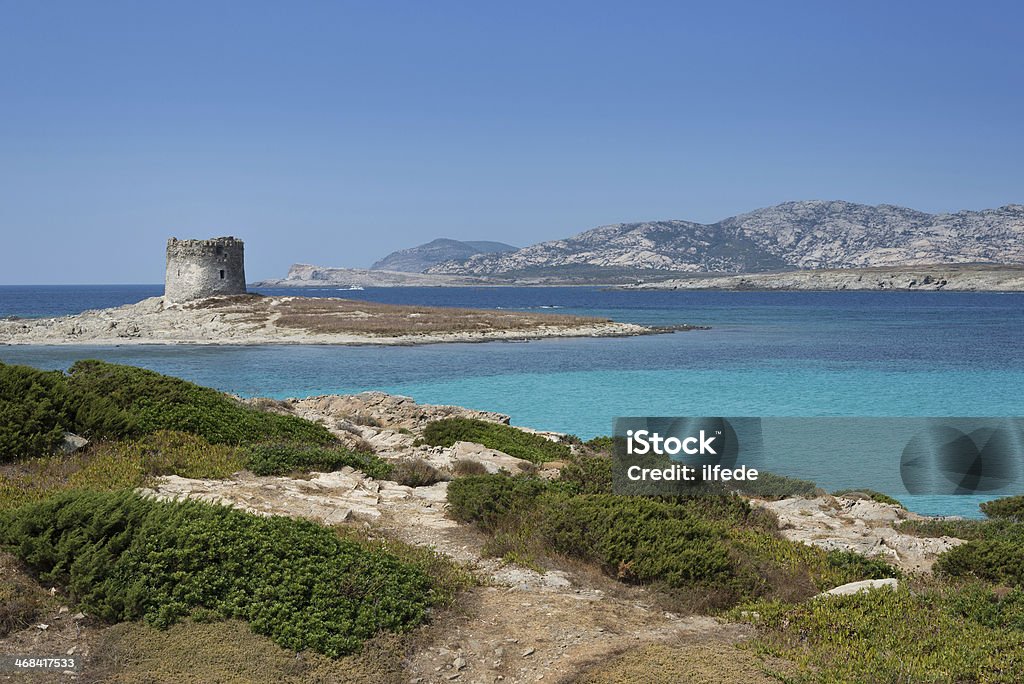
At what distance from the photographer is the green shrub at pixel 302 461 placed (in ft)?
39.9

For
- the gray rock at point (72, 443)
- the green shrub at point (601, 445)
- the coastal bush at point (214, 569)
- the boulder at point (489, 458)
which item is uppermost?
the gray rock at point (72, 443)

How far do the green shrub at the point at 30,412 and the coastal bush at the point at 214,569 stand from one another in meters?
3.65

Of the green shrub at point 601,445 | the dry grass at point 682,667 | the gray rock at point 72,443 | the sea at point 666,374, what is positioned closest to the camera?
the dry grass at point 682,667

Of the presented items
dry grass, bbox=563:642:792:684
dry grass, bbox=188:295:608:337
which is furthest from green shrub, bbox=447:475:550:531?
dry grass, bbox=188:295:608:337

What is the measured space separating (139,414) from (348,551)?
7.38 meters

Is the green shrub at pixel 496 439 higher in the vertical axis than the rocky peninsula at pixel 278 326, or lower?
lower

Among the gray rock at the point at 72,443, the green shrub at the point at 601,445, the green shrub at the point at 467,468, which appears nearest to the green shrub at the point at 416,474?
the green shrub at the point at 467,468

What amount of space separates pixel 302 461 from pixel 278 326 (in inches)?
2093

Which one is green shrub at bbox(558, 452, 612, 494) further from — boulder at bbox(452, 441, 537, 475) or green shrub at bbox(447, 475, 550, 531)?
boulder at bbox(452, 441, 537, 475)

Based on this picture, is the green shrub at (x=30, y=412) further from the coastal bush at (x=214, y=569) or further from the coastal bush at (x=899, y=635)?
the coastal bush at (x=899, y=635)

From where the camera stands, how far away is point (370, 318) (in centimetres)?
7031

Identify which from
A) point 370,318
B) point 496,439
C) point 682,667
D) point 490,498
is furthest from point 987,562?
point 370,318

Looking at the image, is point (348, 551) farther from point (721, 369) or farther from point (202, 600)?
point (721, 369)

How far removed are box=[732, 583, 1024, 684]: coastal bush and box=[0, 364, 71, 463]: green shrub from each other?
9.76 m
